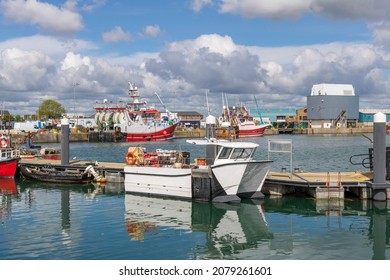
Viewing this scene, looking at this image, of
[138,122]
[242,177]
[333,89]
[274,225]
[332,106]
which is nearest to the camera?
[274,225]

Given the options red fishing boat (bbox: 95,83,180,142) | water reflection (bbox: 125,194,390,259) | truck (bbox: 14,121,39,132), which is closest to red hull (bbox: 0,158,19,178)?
water reflection (bbox: 125,194,390,259)

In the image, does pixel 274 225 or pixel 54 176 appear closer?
pixel 274 225

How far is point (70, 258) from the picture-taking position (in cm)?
1917

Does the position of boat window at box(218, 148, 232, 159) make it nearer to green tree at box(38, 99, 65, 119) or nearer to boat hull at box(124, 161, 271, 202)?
boat hull at box(124, 161, 271, 202)

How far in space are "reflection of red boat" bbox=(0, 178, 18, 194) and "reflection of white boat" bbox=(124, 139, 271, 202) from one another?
12084 mm

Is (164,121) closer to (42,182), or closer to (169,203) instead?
(42,182)

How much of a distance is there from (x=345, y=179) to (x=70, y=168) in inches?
972

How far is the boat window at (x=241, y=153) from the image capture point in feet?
99.8

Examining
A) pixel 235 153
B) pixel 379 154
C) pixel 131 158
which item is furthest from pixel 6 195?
pixel 379 154

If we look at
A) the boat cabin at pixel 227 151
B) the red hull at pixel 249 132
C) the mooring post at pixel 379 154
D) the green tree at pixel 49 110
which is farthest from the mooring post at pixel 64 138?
the green tree at pixel 49 110

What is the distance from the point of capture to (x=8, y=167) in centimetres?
4500

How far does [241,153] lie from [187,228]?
7.66 metres

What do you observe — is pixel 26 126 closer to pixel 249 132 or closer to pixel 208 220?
pixel 249 132

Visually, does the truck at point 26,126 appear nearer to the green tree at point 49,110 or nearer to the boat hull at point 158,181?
the green tree at point 49,110
